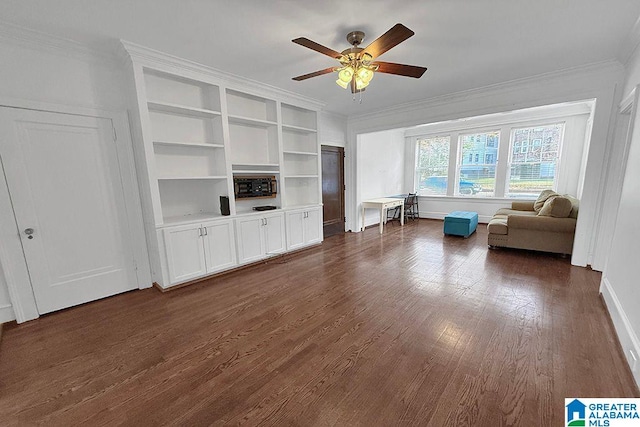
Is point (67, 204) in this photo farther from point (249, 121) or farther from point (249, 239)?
point (249, 121)

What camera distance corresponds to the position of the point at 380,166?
6820mm

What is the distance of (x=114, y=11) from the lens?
207 cm

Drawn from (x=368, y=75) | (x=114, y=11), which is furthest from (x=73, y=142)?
(x=368, y=75)

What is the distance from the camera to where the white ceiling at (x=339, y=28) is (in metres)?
2.03

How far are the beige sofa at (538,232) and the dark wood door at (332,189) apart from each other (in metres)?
3.01

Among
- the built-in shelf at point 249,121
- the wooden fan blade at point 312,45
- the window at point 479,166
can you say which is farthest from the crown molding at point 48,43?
the window at point 479,166

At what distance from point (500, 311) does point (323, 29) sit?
10.6 ft

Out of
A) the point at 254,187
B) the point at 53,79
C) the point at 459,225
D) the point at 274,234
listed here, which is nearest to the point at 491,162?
the point at 459,225

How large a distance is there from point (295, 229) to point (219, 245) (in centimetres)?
144

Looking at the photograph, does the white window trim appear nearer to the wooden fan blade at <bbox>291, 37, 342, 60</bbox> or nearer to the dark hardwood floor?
the dark hardwood floor

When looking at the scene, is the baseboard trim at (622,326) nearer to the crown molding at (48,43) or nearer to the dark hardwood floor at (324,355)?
the dark hardwood floor at (324,355)

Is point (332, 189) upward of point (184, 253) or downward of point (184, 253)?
upward

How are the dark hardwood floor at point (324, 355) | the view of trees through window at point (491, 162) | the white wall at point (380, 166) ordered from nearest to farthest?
the dark hardwood floor at point (324, 355) → the view of trees through window at point (491, 162) → the white wall at point (380, 166)

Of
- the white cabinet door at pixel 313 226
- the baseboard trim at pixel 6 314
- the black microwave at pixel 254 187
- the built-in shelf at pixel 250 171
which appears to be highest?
the built-in shelf at pixel 250 171
